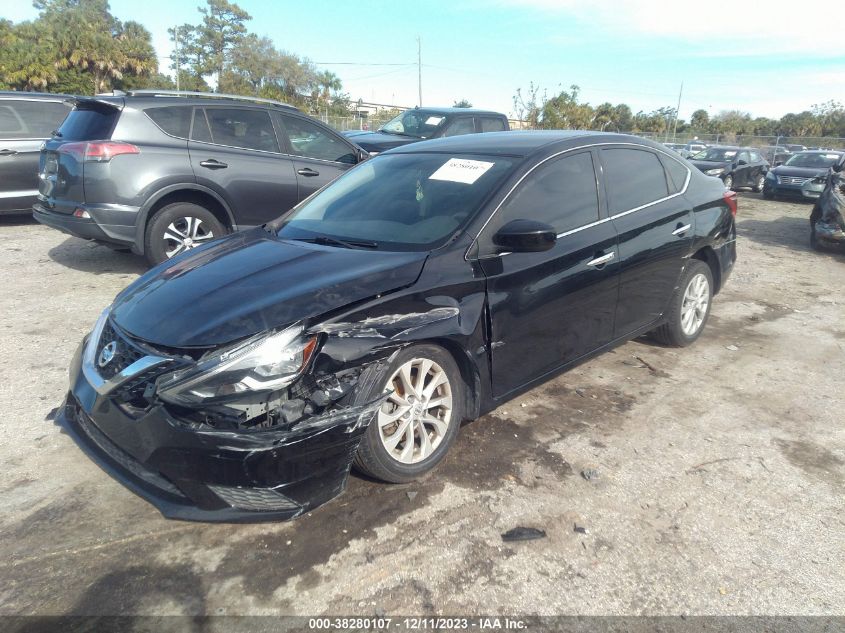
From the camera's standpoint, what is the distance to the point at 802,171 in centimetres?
1620

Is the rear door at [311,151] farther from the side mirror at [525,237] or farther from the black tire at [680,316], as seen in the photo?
the side mirror at [525,237]

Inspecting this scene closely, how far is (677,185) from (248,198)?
419 cm

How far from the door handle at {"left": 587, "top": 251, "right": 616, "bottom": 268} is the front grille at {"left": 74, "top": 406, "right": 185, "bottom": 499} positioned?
2.57 metres

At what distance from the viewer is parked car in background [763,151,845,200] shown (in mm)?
15469

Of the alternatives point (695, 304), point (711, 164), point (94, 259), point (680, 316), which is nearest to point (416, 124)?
point (94, 259)

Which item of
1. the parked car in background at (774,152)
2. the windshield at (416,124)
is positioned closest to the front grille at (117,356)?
the windshield at (416,124)

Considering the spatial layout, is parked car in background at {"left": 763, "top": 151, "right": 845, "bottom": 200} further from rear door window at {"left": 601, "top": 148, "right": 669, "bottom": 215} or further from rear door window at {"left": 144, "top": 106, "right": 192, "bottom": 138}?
rear door window at {"left": 144, "top": 106, "right": 192, "bottom": 138}

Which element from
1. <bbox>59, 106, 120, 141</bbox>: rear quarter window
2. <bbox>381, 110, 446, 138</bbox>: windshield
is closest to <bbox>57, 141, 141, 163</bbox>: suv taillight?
<bbox>59, 106, 120, 141</bbox>: rear quarter window

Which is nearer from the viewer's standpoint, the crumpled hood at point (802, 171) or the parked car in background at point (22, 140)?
the parked car in background at point (22, 140)

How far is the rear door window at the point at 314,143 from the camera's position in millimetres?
6961

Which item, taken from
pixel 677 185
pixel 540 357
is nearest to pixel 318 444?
pixel 540 357

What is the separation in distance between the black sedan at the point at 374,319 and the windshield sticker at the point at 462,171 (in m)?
0.02

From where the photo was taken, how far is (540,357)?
3523 mm

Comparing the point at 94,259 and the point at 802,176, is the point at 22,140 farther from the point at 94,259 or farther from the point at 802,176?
the point at 802,176
